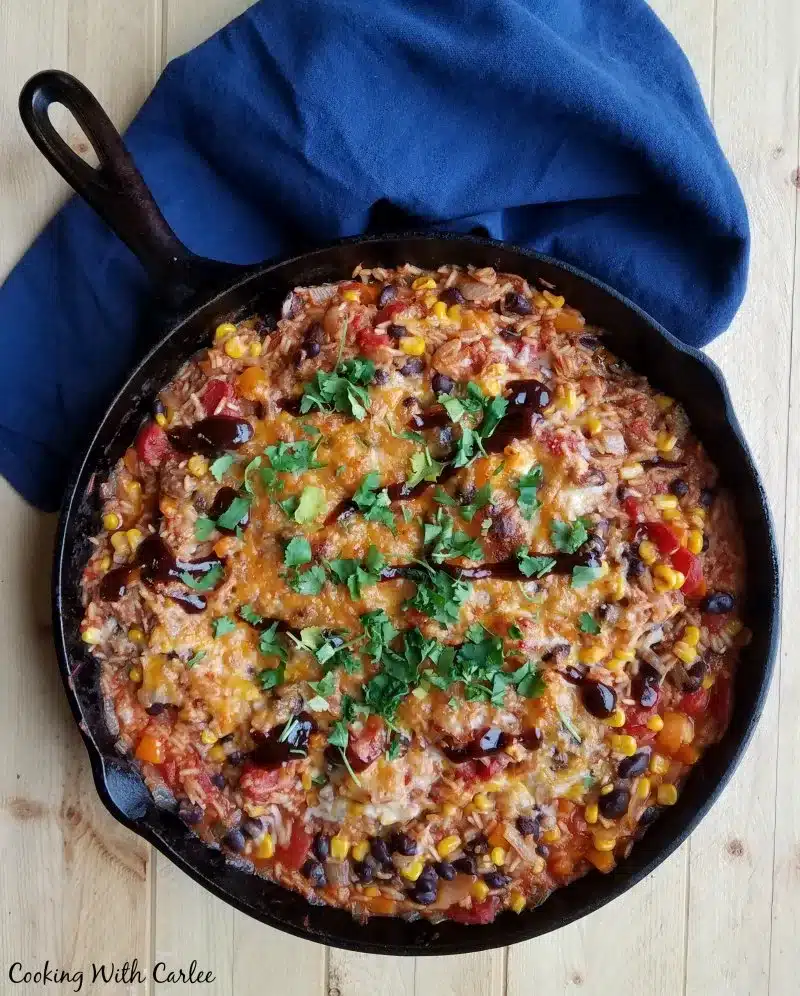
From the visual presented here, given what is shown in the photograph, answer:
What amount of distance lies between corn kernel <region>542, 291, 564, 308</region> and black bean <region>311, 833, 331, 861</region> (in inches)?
90.8

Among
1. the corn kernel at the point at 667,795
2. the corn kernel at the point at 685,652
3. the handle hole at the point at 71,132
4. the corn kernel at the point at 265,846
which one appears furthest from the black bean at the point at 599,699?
the handle hole at the point at 71,132

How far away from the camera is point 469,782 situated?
11.1 ft

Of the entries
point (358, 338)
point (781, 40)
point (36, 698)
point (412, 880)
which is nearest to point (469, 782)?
point (412, 880)

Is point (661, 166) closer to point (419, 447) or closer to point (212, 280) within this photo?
point (419, 447)

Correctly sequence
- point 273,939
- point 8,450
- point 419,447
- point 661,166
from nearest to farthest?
1. point 419,447
2. point 661,166
3. point 8,450
4. point 273,939

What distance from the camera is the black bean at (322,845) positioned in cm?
349

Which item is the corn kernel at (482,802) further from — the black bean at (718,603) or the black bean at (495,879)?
the black bean at (718,603)

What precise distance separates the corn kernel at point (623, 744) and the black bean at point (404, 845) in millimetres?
861

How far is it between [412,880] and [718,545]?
1814 mm

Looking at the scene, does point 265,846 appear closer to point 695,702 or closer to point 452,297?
point 695,702

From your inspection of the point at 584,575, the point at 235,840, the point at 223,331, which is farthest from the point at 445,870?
the point at 223,331

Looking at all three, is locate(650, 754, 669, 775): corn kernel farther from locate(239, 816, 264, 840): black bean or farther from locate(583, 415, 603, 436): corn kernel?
locate(239, 816, 264, 840): black bean

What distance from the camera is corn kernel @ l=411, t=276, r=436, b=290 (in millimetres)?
3510

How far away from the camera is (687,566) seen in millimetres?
3412
